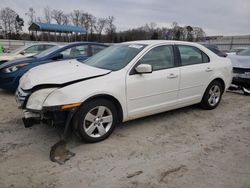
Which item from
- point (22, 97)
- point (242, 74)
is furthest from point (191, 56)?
point (22, 97)

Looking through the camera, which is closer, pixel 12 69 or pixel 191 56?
pixel 191 56

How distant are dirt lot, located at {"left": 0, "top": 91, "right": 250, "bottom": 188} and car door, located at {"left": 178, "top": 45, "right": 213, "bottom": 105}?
493mm

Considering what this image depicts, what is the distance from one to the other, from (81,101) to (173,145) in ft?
5.20

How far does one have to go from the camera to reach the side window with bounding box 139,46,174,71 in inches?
172

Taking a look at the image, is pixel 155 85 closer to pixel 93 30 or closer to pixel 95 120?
pixel 95 120

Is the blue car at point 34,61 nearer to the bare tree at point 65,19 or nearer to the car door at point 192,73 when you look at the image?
the car door at point 192,73

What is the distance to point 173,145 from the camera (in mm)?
3812

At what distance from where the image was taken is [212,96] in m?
5.55

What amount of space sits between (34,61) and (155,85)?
387cm

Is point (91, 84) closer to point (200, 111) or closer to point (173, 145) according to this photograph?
point (173, 145)

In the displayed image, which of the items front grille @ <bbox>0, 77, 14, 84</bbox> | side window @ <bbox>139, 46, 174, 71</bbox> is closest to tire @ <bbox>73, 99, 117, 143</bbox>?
side window @ <bbox>139, 46, 174, 71</bbox>

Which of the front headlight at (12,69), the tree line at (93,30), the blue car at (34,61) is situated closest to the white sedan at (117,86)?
the blue car at (34,61)

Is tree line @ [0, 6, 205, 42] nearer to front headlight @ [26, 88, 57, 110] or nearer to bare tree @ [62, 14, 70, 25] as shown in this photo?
bare tree @ [62, 14, 70, 25]

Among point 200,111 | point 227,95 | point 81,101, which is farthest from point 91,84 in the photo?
point 227,95
